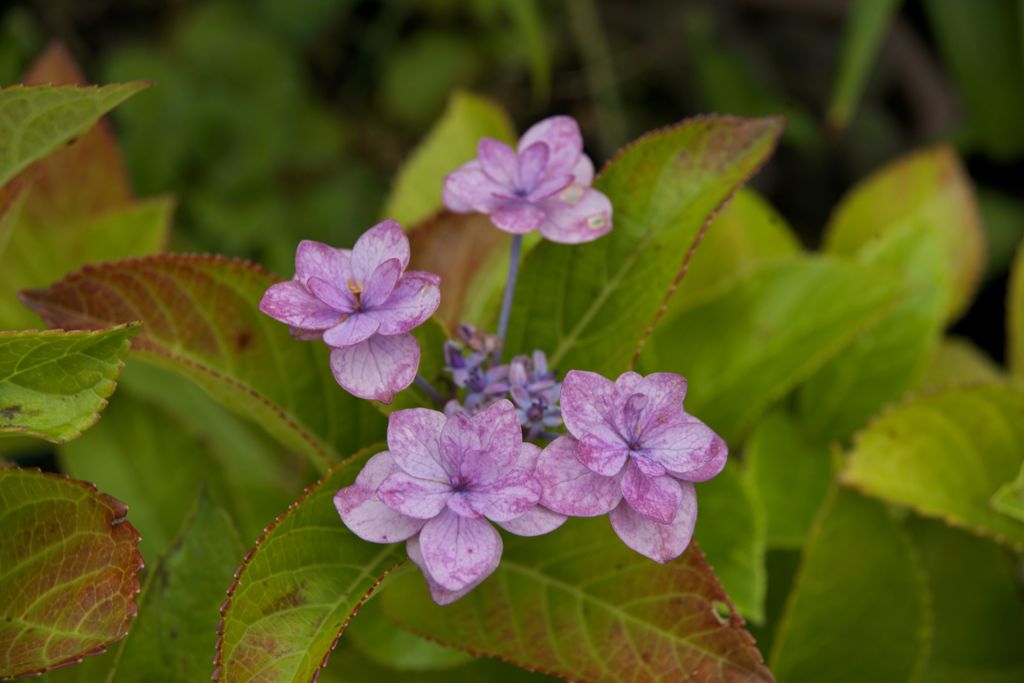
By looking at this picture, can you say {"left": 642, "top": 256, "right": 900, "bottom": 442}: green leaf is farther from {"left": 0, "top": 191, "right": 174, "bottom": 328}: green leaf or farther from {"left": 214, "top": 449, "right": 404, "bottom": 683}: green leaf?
{"left": 0, "top": 191, "right": 174, "bottom": 328}: green leaf

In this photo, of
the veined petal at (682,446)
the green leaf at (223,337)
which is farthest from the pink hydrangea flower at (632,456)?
the green leaf at (223,337)

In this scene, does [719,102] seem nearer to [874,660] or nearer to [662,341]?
[662,341]

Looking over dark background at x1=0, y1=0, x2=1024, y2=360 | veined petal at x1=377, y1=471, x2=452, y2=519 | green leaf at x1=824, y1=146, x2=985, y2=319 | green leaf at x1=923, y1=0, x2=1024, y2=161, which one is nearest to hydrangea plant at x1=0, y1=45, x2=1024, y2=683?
veined petal at x1=377, y1=471, x2=452, y2=519

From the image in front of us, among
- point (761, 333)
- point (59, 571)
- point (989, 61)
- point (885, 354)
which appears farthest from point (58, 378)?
point (989, 61)

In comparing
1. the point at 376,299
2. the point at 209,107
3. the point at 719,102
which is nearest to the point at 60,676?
the point at 376,299

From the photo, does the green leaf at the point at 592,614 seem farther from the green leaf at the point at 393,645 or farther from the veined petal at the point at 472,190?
the veined petal at the point at 472,190

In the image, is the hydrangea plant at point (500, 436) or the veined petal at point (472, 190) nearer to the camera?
the hydrangea plant at point (500, 436)
